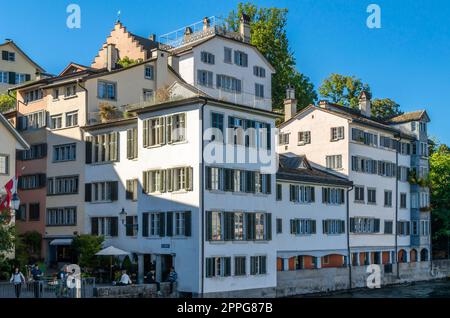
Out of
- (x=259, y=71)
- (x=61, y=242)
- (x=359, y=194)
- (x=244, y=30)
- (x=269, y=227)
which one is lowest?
(x=61, y=242)

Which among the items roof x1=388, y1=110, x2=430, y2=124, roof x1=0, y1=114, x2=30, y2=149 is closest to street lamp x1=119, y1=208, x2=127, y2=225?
roof x1=0, y1=114, x2=30, y2=149

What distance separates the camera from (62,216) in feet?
195

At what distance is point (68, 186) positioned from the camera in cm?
5925

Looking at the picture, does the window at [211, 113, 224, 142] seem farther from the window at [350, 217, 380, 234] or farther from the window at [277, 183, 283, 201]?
the window at [350, 217, 380, 234]

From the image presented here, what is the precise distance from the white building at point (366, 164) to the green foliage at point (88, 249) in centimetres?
2508

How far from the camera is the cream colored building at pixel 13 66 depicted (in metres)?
96.8

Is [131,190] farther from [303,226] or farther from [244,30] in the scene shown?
[244,30]

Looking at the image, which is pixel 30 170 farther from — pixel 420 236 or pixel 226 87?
pixel 420 236

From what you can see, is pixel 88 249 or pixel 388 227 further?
pixel 388 227

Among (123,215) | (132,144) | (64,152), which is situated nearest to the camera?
(123,215)

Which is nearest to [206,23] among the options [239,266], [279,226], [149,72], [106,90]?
[149,72]

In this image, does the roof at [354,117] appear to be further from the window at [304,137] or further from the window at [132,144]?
the window at [132,144]

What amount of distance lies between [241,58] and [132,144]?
22.4 meters
